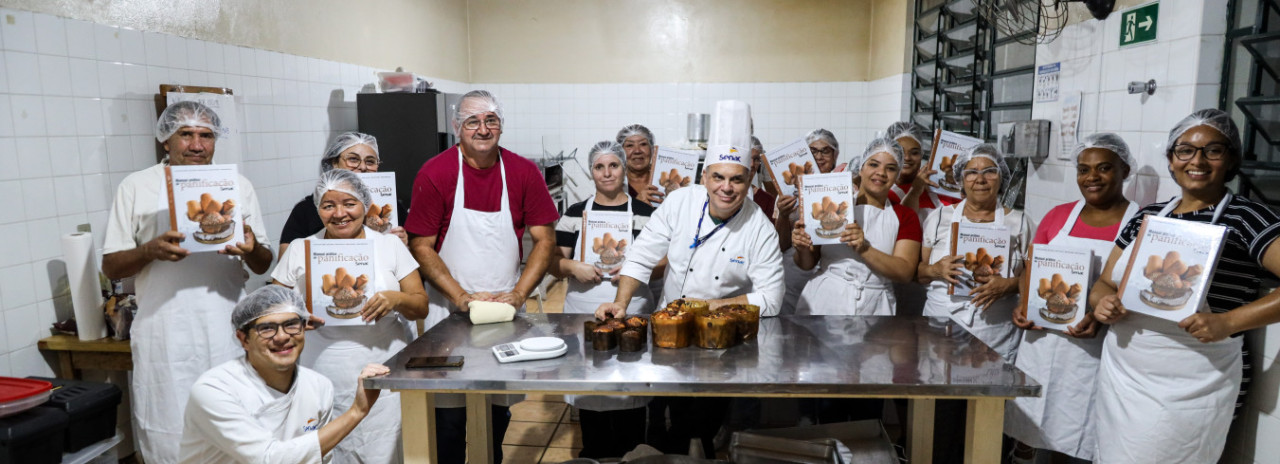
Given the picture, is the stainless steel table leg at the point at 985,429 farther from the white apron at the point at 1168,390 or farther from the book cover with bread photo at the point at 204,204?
the book cover with bread photo at the point at 204,204

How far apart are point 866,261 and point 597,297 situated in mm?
1186

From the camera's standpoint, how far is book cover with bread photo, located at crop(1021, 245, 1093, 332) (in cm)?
256

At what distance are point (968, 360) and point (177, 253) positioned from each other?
109 inches

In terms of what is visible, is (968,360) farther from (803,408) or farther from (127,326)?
(127,326)

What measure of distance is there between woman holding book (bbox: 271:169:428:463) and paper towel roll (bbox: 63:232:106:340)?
1.05 m

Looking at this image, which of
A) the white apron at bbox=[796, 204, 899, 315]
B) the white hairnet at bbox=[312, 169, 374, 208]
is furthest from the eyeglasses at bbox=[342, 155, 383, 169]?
the white apron at bbox=[796, 204, 899, 315]

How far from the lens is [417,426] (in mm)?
2320

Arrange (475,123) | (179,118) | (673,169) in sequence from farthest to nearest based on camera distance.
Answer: (673,169) < (475,123) < (179,118)

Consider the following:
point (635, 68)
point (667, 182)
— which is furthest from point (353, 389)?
point (635, 68)

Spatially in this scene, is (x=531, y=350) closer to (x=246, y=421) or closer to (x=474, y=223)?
(x=246, y=421)

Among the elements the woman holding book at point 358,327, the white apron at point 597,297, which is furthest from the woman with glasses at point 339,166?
the white apron at point 597,297

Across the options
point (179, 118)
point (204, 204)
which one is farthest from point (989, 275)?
point (179, 118)

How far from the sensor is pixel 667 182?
3.86m

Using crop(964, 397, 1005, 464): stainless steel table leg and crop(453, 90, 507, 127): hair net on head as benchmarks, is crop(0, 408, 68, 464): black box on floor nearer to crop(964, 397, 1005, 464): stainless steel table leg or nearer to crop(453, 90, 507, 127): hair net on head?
crop(453, 90, 507, 127): hair net on head
